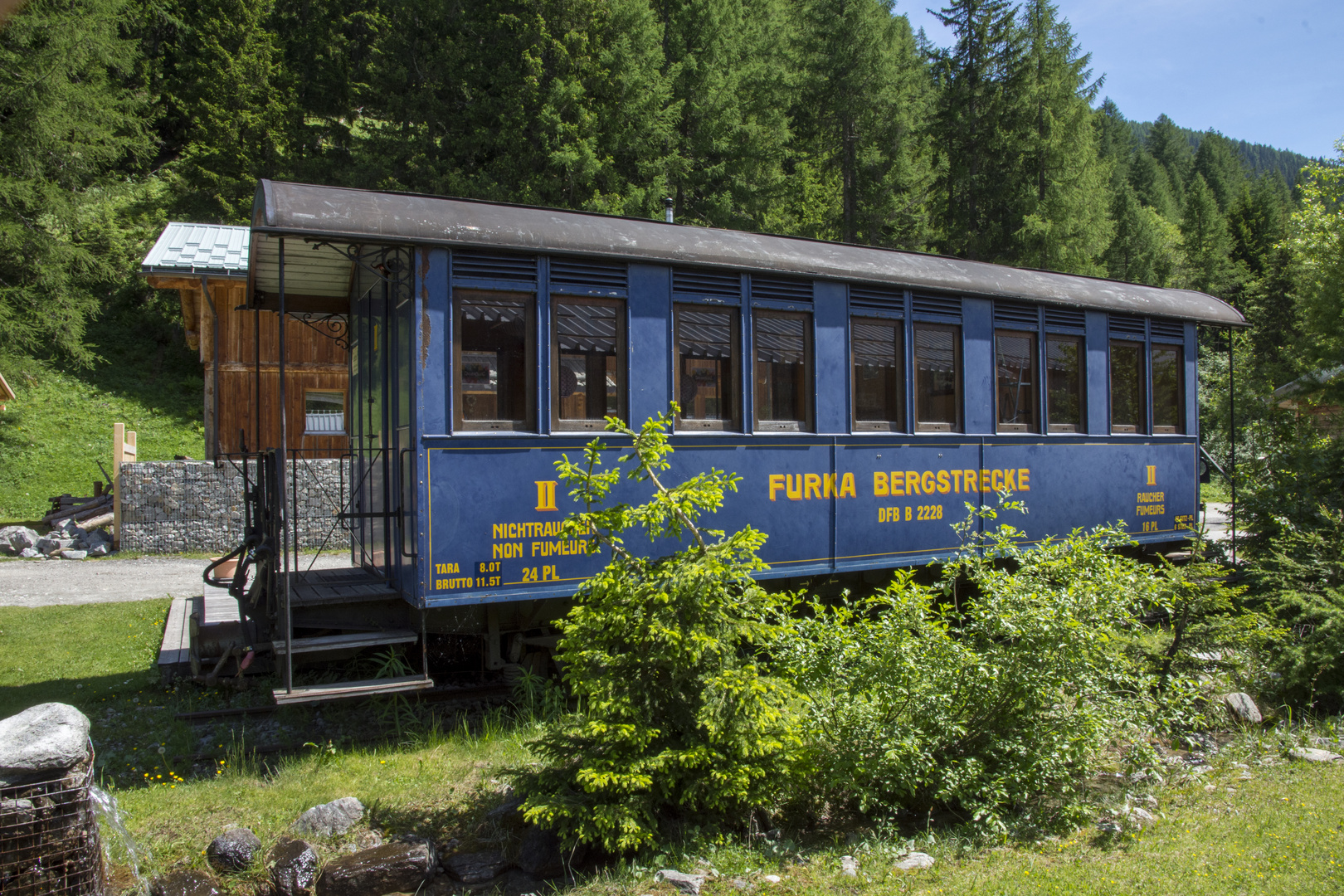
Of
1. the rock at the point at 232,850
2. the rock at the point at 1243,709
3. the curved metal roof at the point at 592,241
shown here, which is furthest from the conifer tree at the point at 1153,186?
the rock at the point at 232,850

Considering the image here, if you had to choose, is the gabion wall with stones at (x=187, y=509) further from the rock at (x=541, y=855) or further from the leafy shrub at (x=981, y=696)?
the leafy shrub at (x=981, y=696)

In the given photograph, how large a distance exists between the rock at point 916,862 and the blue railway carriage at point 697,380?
2768 millimetres

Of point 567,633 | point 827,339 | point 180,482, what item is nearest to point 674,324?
point 827,339

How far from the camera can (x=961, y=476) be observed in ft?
27.1

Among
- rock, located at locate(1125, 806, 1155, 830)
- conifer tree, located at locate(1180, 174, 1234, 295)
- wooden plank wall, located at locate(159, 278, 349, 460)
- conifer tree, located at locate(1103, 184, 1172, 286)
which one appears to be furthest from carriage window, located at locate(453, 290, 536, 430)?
conifer tree, located at locate(1180, 174, 1234, 295)

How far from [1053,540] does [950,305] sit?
8.24 feet

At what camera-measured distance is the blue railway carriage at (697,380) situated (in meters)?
6.05

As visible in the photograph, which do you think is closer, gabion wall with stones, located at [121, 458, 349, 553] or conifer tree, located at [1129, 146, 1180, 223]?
gabion wall with stones, located at [121, 458, 349, 553]

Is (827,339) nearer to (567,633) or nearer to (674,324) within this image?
(674,324)

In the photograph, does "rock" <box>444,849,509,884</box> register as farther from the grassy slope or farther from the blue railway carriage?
the grassy slope

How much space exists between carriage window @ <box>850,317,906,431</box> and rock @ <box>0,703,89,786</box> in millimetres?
5658

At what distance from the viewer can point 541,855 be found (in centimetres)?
492

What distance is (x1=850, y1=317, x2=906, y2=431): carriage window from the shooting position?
7.72 meters

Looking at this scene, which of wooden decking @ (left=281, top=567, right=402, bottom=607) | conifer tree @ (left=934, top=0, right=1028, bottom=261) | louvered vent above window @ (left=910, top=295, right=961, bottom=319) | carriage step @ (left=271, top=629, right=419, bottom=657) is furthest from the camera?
conifer tree @ (left=934, top=0, right=1028, bottom=261)
